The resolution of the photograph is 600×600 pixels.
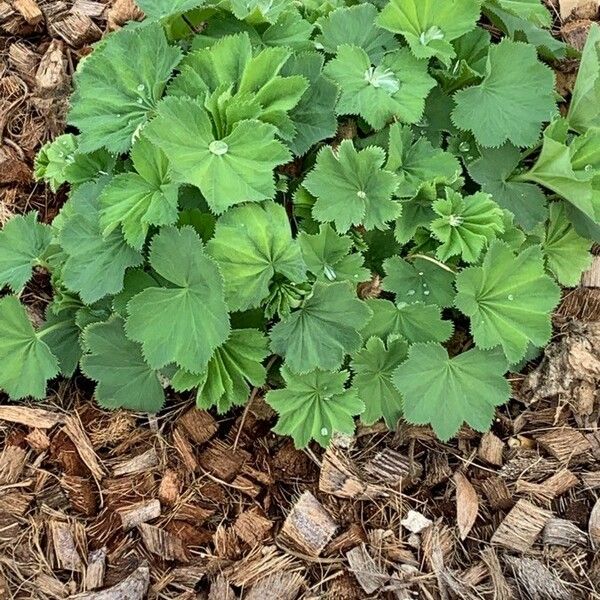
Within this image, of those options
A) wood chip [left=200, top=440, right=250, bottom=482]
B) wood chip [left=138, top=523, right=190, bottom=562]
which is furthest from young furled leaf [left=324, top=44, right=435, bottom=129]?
wood chip [left=138, top=523, right=190, bottom=562]

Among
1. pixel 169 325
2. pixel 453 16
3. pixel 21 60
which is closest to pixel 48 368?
pixel 169 325

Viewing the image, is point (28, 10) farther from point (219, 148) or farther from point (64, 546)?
point (64, 546)

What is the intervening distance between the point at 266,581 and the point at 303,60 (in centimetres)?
122

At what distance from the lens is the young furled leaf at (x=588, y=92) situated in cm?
183

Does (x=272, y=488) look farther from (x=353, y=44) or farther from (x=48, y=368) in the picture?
(x=353, y=44)

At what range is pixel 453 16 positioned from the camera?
1.77 metres

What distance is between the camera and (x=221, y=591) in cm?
176

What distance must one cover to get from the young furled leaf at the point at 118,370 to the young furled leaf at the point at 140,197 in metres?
0.24

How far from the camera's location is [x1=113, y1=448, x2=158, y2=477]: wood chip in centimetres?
188

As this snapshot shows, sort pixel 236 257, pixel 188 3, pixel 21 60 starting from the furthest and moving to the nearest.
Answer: pixel 21 60 < pixel 188 3 < pixel 236 257

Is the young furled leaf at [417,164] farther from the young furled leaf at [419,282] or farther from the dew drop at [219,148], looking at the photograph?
the dew drop at [219,148]

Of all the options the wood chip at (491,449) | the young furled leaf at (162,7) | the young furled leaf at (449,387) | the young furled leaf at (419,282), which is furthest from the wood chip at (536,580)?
the young furled leaf at (162,7)

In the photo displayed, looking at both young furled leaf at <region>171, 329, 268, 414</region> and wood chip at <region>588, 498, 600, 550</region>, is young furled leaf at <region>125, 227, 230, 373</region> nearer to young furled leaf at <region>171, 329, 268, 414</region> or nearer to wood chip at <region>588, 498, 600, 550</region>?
young furled leaf at <region>171, 329, 268, 414</region>

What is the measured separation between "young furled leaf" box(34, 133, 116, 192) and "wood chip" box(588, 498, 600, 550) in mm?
1467
